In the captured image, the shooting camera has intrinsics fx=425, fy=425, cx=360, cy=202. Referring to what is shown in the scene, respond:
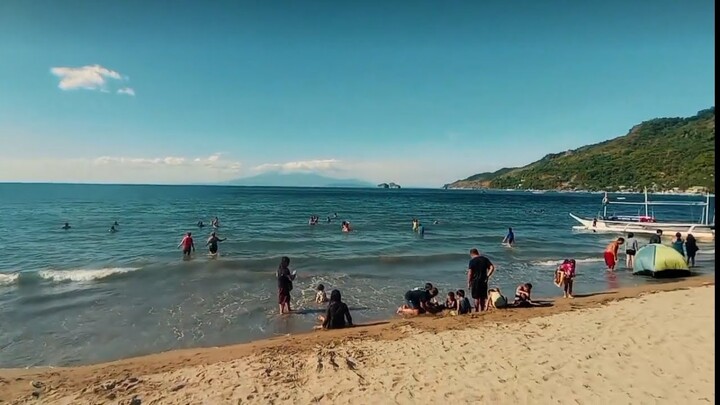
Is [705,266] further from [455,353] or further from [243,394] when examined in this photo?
[243,394]

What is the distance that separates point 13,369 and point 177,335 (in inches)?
129

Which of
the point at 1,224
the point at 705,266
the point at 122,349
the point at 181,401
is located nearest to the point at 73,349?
the point at 122,349

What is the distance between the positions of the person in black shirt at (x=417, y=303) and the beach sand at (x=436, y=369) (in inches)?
72.9

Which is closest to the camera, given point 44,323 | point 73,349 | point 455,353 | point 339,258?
point 455,353

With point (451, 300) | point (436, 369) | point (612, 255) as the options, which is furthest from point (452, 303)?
point (612, 255)

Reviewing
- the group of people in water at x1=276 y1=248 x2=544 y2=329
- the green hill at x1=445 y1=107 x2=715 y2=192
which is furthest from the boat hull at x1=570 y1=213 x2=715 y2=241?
the green hill at x1=445 y1=107 x2=715 y2=192

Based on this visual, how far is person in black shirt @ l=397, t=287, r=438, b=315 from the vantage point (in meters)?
12.4

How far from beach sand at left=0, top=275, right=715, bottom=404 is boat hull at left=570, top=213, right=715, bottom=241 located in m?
28.6

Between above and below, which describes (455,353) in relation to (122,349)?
above

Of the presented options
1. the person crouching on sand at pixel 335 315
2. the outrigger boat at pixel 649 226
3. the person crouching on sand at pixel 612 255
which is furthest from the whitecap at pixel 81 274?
the outrigger boat at pixel 649 226

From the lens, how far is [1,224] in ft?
142

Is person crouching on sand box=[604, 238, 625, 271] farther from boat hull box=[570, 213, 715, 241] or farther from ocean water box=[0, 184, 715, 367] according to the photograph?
boat hull box=[570, 213, 715, 241]

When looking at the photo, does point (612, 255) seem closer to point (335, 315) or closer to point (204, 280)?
point (335, 315)

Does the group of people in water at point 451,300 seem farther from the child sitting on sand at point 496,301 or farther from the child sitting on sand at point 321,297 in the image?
the child sitting on sand at point 321,297
